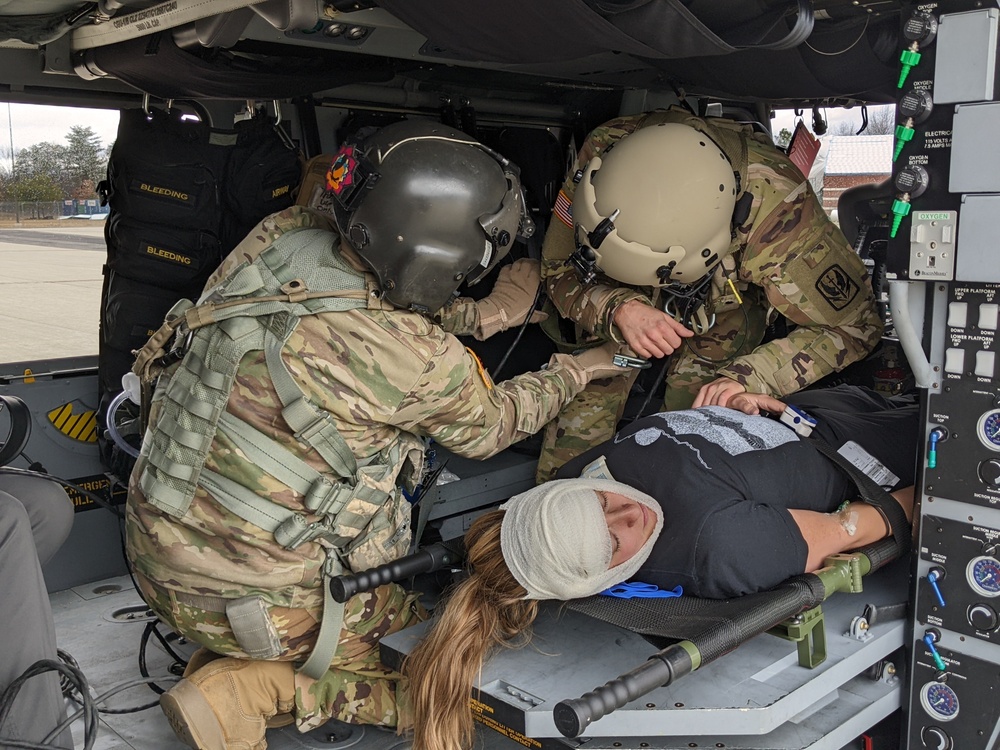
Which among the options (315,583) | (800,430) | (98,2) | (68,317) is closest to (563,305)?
(800,430)

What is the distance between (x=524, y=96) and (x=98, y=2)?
6.68 ft

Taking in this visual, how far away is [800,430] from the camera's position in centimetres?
259

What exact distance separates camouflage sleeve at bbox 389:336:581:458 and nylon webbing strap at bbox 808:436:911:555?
83cm

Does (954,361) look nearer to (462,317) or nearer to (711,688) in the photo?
(711,688)

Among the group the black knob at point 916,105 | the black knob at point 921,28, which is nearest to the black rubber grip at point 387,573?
the black knob at point 916,105

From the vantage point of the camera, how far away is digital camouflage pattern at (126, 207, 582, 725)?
2324mm

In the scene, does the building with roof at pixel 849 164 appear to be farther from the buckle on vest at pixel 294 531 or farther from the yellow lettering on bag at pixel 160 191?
the yellow lettering on bag at pixel 160 191

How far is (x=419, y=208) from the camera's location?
2.32m

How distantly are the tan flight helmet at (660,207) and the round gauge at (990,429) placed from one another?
106 cm

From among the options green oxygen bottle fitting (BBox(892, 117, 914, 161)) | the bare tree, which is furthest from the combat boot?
the bare tree

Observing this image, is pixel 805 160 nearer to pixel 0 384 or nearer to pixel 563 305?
pixel 563 305

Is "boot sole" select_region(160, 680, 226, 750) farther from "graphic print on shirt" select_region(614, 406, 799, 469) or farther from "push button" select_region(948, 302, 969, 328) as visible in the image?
"push button" select_region(948, 302, 969, 328)

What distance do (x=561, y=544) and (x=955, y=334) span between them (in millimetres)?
987

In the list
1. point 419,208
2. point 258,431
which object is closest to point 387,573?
point 258,431
